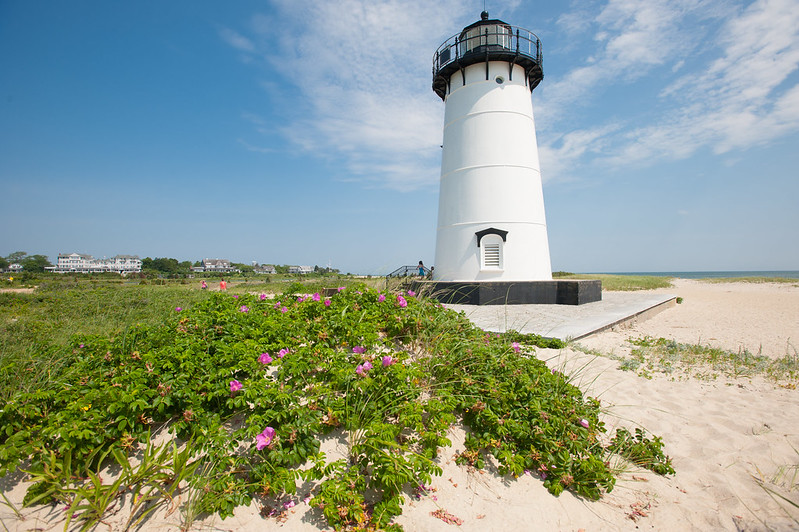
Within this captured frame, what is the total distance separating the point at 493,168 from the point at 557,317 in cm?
601

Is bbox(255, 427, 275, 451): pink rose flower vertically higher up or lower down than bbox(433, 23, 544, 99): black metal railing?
lower down

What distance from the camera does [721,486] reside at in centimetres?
295

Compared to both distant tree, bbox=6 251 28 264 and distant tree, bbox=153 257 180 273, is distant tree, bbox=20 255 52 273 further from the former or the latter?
distant tree, bbox=153 257 180 273

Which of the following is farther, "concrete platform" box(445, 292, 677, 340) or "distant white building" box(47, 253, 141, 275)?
"distant white building" box(47, 253, 141, 275)

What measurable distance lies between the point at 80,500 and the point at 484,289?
11.4 metres

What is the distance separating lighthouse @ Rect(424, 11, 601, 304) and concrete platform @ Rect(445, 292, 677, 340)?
117 centimetres

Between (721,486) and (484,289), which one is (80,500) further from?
(484,289)

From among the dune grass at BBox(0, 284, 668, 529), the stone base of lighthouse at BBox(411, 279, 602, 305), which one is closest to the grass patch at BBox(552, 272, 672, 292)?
the stone base of lighthouse at BBox(411, 279, 602, 305)

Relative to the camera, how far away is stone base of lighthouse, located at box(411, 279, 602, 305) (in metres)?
12.5

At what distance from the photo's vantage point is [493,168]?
1315 centimetres

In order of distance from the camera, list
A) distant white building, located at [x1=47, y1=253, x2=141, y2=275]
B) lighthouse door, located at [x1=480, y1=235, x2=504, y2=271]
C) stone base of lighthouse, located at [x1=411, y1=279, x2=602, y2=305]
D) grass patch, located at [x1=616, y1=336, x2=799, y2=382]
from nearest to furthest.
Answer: grass patch, located at [x1=616, y1=336, x2=799, y2=382] < stone base of lighthouse, located at [x1=411, y1=279, x2=602, y2=305] < lighthouse door, located at [x1=480, y1=235, x2=504, y2=271] < distant white building, located at [x1=47, y1=253, x2=141, y2=275]

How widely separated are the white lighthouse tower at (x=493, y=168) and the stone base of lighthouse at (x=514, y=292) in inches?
17.4

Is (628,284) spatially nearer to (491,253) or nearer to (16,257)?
(491,253)

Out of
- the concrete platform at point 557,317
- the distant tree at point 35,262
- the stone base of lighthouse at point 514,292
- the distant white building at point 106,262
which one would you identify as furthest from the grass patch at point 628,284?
the distant white building at point 106,262
